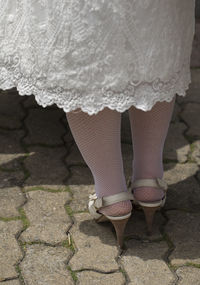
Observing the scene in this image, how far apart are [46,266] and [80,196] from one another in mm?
531

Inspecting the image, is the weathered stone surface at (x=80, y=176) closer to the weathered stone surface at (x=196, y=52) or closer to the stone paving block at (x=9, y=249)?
the stone paving block at (x=9, y=249)

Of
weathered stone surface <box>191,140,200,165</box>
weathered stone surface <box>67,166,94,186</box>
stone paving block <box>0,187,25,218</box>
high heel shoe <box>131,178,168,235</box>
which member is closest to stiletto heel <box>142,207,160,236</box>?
high heel shoe <box>131,178,168,235</box>

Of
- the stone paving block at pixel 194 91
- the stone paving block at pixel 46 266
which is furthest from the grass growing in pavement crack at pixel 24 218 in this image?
the stone paving block at pixel 194 91

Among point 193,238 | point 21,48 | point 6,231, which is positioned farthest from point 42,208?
point 21,48

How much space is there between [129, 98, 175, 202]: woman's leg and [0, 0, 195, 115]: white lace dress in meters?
0.22

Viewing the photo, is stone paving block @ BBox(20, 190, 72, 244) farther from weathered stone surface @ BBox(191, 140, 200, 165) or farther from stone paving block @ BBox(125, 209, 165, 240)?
weathered stone surface @ BBox(191, 140, 200, 165)

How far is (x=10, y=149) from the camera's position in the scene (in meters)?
3.47

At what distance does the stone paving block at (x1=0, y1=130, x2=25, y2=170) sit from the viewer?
3344 millimetres

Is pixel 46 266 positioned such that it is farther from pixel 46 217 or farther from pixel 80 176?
pixel 80 176

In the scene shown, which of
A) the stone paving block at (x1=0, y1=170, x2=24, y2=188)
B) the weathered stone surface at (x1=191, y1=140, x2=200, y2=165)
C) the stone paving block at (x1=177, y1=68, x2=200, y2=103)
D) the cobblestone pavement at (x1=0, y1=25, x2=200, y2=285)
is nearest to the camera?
the cobblestone pavement at (x1=0, y1=25, x2=200, y2=285)

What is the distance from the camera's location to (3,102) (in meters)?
3.92

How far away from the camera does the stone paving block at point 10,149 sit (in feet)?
11.0

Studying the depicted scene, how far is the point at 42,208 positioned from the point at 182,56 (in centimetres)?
98

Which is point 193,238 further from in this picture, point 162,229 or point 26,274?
point 26,274
